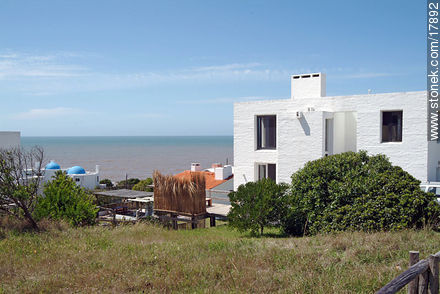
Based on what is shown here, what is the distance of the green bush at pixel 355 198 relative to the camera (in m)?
10.3

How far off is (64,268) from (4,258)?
176 centimetres

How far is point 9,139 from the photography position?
2345 centimetres

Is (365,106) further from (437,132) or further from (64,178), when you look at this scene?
(64,178)

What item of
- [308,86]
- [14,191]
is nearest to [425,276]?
[14,191]

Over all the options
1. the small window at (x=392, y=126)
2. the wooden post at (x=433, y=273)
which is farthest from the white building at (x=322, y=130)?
the wooden post at (x=433, y=273)

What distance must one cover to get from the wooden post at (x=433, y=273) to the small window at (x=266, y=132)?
1597 cm

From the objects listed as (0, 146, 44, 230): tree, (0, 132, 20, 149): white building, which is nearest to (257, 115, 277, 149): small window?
(0, 146, 44, 230): tree

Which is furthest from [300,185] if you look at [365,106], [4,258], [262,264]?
[4,258]

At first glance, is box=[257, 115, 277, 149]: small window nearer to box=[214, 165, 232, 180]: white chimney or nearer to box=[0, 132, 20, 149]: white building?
box=[214, 165, 232, 180]: white chimney

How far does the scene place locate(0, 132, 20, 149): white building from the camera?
75.9 feet

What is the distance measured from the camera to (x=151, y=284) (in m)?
6.33

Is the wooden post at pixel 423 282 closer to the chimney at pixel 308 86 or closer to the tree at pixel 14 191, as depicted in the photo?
the tree at pixel 14 191

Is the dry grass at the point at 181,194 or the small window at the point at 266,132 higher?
the small window at the point at 266,132

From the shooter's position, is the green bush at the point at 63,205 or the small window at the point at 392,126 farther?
the small window at the point at 392,126
